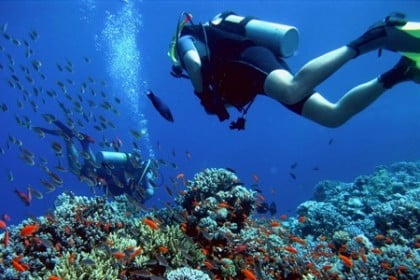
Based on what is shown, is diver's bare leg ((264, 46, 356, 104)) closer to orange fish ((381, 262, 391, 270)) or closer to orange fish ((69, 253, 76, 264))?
orange fish ((381, 262, 391, 270))

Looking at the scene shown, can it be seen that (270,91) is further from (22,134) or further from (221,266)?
(22,134)

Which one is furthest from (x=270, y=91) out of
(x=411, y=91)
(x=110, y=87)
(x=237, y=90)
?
(x=110, y=87)

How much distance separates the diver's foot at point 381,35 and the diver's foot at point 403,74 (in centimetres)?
32

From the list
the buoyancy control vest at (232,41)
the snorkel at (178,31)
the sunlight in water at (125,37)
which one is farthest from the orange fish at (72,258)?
the sunlight in water at (125,37)

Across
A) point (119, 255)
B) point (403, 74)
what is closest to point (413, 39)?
point (403, 74)

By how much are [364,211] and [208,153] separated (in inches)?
5760

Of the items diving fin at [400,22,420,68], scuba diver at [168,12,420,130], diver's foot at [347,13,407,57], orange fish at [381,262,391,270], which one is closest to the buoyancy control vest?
scuba diver at [168,12,420,130]

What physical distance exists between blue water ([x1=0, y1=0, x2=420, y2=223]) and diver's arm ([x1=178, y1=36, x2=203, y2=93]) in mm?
4908

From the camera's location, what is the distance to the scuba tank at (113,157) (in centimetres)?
1345

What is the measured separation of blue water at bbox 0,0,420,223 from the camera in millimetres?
51719

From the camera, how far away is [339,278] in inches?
261

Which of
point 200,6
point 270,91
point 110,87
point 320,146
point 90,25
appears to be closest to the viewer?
point 270,91

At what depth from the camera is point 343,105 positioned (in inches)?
196

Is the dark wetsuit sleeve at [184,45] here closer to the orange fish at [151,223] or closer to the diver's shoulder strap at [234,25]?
the diver's shoulder strap at [234,25]
